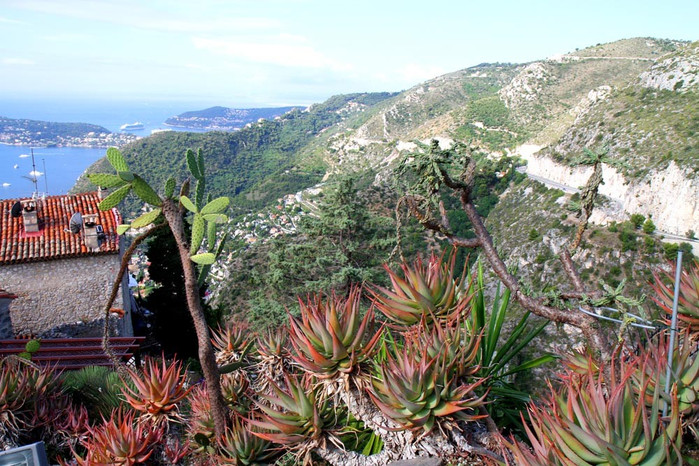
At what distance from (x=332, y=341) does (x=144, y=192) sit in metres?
1.54

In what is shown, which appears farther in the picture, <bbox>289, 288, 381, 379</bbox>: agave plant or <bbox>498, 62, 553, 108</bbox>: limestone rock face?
<bbox>498, 62, 553, 108</bbox>: limestone rock face

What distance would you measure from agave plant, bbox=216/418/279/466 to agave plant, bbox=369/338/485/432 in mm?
874

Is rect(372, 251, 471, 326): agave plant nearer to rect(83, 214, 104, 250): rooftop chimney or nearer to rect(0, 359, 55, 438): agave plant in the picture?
rect(0, 359, 55, 438): agave plant

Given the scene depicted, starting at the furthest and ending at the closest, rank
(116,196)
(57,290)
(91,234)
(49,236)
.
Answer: (49,236), (91,234), (57,290), (116,196)

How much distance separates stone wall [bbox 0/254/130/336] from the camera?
12.0 metres

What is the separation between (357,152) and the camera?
8819 cm

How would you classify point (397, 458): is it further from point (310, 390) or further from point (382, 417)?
point (310, 390)

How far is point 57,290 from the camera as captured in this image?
40.6ft

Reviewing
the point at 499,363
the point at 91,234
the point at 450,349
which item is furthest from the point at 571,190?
the point at 450,349

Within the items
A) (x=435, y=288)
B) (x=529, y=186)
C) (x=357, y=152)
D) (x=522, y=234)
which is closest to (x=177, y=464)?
(x=435, y=288)

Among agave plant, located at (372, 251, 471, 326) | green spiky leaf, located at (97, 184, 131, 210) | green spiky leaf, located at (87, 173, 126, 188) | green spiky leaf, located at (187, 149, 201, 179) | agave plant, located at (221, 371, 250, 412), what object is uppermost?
green spiky leaf, located at (187, 149, 201, 179)

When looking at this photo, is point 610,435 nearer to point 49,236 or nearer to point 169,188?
point 169,188

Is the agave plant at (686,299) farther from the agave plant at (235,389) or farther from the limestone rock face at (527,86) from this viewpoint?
the limestone rock face at (527,86)

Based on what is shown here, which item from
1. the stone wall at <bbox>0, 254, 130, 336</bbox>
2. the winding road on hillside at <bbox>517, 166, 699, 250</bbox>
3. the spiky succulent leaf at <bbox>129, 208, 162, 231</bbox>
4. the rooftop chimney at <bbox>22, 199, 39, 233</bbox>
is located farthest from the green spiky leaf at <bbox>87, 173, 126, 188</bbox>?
the winding road on hillside at <bbox>517, 166, 699, 250</bbox>
